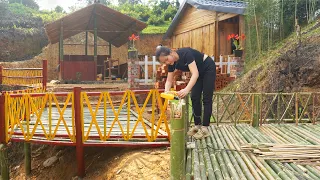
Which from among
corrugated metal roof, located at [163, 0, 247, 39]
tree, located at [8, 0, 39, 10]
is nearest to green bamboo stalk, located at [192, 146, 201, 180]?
corrugated metal roof, located at [163, 0, 247, 39]

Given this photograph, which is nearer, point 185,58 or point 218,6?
point 185,58

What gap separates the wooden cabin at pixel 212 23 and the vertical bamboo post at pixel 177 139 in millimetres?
10574

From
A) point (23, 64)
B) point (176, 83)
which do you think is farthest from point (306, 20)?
point (23, 64)

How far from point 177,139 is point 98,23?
14.5 meters

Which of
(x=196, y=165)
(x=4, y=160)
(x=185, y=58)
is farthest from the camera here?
(x=4, y=160)

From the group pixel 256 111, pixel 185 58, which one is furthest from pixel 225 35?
pixel 185 58

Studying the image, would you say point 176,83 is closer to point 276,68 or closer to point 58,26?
point 276,68

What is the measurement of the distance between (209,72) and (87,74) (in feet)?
39.1

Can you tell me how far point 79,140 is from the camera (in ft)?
18.6

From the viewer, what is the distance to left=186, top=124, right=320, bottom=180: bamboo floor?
3.49m

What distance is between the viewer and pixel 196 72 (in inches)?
167

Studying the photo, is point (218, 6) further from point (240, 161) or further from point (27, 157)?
point (240, 161)

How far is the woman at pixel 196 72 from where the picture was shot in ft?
14.0

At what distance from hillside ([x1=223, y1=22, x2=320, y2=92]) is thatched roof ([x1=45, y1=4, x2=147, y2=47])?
27.1ft
